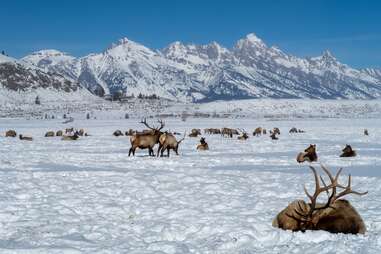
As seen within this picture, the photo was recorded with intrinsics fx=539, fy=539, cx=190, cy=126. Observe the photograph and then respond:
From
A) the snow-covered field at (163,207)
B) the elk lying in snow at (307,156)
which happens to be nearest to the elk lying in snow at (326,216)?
the snow-covered field at (163,207)

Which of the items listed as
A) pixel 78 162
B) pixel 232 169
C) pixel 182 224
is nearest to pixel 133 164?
pixel 78 162

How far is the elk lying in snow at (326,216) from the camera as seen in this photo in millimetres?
9367

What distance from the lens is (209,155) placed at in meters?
24.8

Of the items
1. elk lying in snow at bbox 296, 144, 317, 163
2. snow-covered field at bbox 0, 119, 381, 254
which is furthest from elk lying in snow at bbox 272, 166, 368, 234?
elk lying in snow at bbox 296, 144, 317, 163

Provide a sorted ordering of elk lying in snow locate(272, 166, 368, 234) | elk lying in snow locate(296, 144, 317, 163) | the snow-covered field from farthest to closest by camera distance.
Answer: elk lying in snow locate(296, 144, 317, 163)
elk lying in snow locate(272, 166, 368, 234)
the snow-covered field

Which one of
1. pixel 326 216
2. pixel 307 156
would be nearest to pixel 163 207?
pixel 326 216

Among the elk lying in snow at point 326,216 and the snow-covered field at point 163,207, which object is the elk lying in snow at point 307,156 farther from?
the elk lying in snow at point 326,216

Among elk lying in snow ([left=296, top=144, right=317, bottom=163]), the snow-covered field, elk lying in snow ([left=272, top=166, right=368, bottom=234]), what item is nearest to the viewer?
the snow-covered field

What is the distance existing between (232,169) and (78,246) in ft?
36.2

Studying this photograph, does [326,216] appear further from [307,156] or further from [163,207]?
[307,156]

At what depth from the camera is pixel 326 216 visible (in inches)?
376

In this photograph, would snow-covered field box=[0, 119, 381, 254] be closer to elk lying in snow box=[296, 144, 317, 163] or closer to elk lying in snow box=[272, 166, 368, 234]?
elk lying in snow box=[272, 166, 368, 234]

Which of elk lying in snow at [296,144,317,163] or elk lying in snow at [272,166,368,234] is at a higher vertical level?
elk lying in snow at [296,144,317,163]

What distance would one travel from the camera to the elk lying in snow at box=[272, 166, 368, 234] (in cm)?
937
